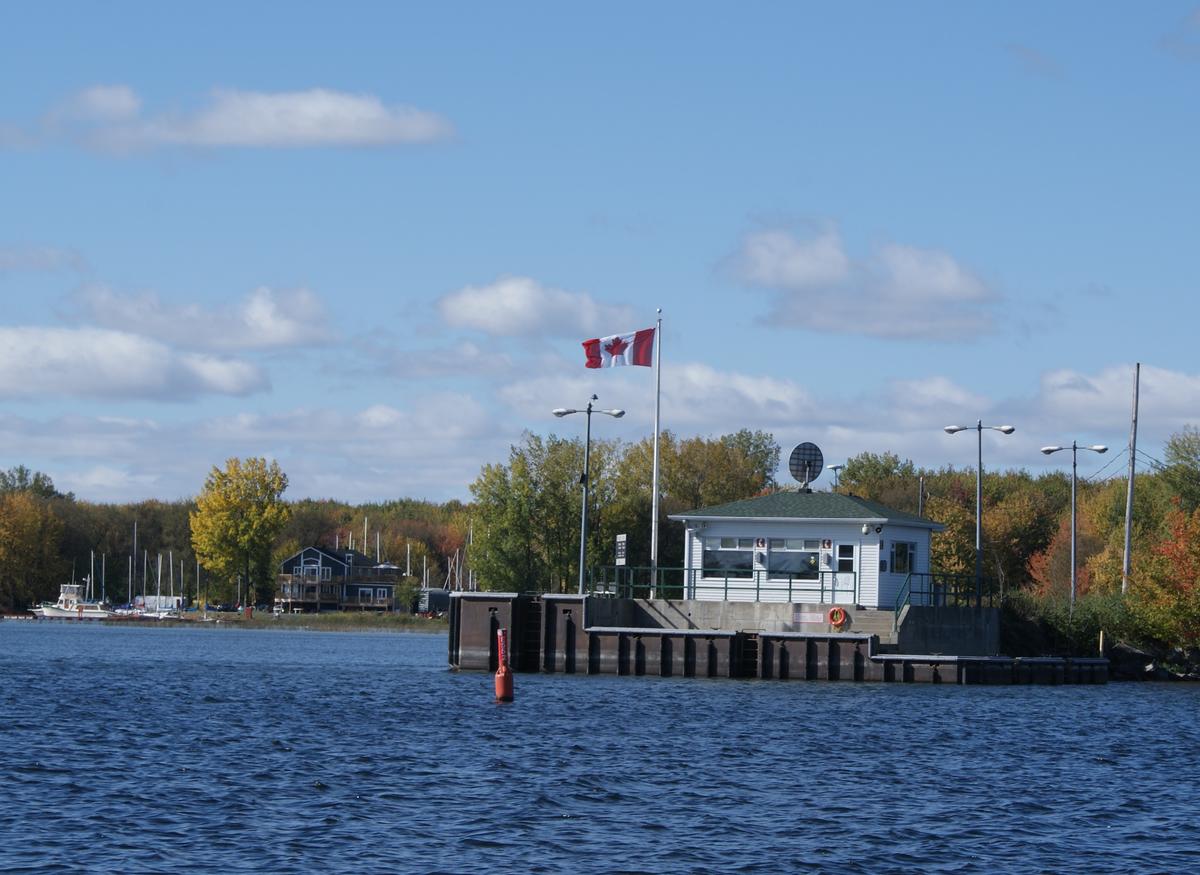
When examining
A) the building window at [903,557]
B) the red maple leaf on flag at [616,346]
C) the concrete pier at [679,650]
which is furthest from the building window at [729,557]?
the red maple leaf on flag at [616,346]

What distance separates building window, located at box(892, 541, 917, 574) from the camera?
208 ft

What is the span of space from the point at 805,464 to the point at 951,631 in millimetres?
9230

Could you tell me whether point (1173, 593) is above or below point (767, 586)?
below

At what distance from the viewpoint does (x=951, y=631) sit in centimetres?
6278

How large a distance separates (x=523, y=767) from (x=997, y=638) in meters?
33.9

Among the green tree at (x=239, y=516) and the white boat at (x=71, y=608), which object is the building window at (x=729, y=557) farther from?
the white boat at (x=71, y=608)

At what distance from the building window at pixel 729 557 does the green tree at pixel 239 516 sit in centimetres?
9230

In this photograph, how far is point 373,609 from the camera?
583ft

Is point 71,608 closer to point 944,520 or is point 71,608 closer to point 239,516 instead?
point 239,516

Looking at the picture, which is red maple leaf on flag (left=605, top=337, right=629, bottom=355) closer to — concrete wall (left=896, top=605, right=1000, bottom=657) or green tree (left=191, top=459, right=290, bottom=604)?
concrete wall (left=896, top=605, right=1000, bottom=657)

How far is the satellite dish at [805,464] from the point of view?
68000 millimetres

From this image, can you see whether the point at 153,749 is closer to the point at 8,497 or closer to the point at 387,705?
Result: the point at 387,705

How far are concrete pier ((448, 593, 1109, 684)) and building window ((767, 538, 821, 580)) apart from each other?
249 cm

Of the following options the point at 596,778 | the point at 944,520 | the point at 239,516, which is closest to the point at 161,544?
the point at 239,516
